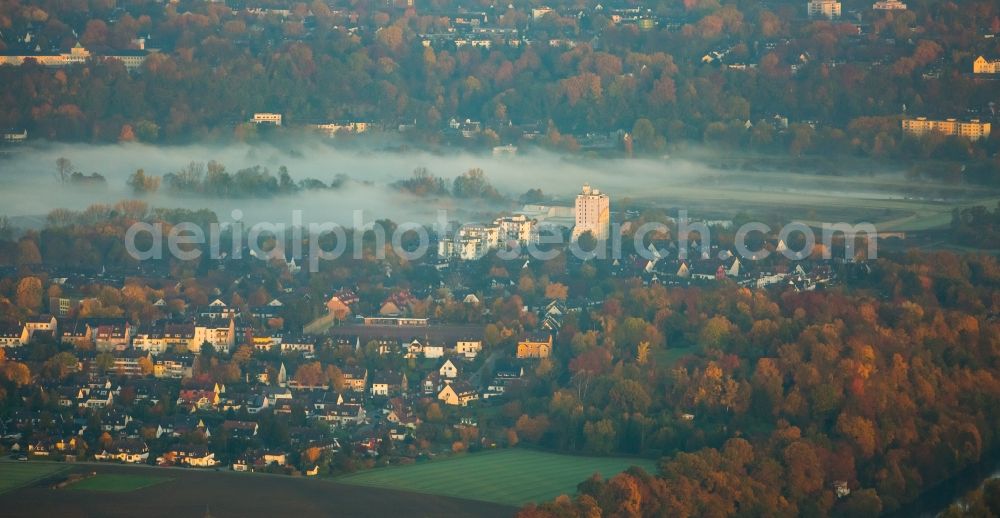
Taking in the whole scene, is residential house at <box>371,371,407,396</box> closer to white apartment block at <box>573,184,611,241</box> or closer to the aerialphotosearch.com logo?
the aerialphotosearch.com logo

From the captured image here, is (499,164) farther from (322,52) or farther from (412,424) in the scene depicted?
(412,424)

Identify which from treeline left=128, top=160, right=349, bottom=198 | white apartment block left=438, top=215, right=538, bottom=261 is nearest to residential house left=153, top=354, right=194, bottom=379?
white apartment block left=438, top=215, right=538, bottom=261

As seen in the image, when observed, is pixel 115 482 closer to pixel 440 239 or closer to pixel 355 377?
pixel 355 377

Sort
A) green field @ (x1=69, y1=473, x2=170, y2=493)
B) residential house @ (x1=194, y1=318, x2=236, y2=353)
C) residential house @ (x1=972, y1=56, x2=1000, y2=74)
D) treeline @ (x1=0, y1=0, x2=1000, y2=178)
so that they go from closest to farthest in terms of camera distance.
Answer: green field @ (x1=69, y1=473, x2=170, y2=493)
residential house @ (x1=194, y1=318, x2=236, y2=353)
treeline @ (x1=0, y1=0, x2=1000, y2=178)
residential house @ (x1=972, y1=56, x2=1000, y2=74)

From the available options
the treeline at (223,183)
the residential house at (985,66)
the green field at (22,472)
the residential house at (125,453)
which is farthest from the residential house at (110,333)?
the residential house at (985,66)

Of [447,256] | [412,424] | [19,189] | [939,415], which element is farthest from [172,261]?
[939,415]

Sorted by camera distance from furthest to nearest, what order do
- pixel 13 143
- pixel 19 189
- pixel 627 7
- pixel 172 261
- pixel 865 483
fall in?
pixel 627 7 < pixel 13 143 < pixel 19 189 < pixel 172 261 < pixel 865 483

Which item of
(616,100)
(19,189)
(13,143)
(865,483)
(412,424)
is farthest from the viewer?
(616,100)
